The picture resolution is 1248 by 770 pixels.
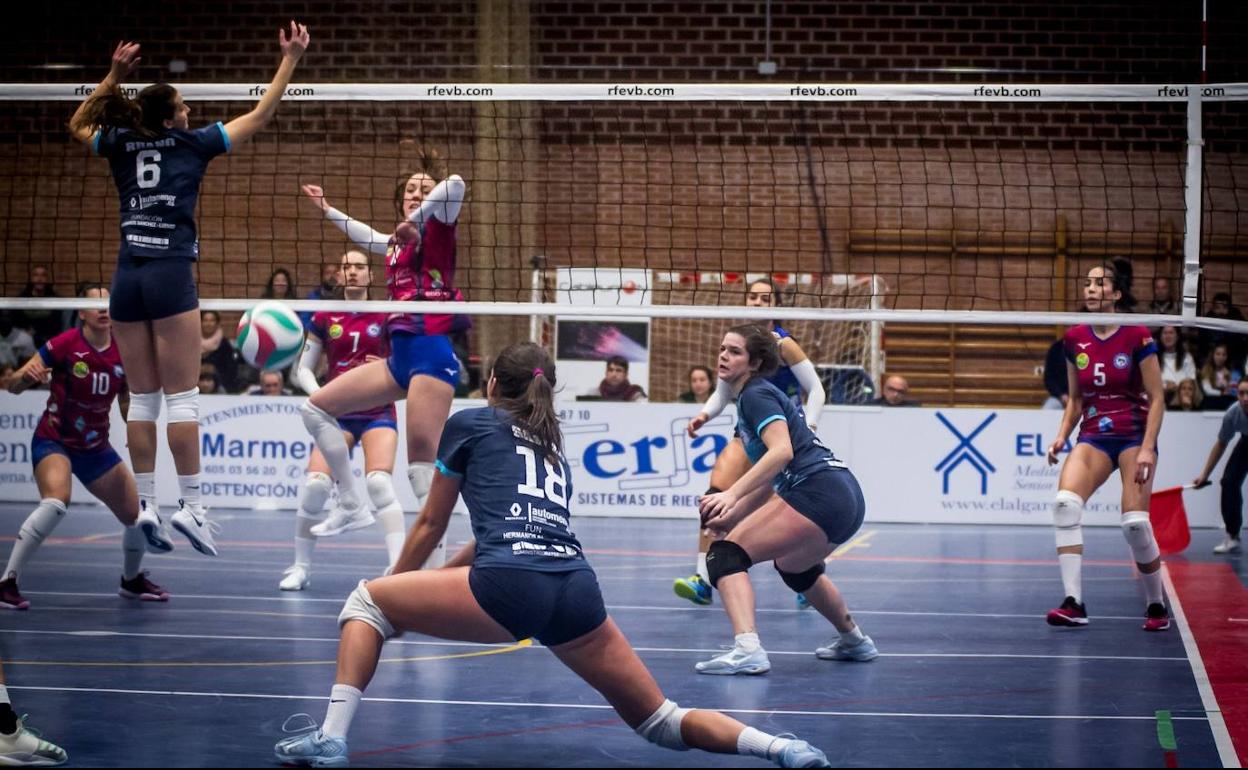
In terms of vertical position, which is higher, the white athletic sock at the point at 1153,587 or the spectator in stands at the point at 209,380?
the spectator in stands at the point at 209,380

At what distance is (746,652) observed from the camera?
618 cm

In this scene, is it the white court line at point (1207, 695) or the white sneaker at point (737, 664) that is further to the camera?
the white sneaker at point (737, 664)

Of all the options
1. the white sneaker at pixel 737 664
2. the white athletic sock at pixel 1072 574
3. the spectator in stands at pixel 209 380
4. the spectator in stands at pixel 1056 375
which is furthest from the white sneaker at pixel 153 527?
the spectator in stands at pixel 1056 375

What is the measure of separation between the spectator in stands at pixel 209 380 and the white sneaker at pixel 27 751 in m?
9.18

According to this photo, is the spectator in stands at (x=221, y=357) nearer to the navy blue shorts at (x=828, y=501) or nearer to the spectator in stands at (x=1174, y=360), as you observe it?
the navy blue shorts at (x=828, y=501)

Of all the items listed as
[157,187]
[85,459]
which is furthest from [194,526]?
[85,459]

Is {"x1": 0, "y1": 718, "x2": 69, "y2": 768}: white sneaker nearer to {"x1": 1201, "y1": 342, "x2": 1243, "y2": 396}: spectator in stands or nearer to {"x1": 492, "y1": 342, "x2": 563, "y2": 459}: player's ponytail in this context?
{"x1": 492, "y1": 342, "x2": 563, "y2": 459}: player's ponytail

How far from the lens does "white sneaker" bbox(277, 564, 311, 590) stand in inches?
333

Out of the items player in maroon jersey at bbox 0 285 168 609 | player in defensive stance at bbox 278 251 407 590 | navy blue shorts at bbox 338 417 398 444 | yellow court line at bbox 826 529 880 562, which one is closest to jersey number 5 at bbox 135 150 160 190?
player in maroon jersey at bbox 0 285 168 609

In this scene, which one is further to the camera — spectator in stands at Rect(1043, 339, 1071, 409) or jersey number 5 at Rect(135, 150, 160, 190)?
spectator in stands at Rect(1043, 339, 1071, 409)

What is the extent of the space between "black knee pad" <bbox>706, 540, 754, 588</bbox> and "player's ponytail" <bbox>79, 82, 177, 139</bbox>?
3.00m

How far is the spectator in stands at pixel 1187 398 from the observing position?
42.7 ft

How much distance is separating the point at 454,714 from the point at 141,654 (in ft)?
6.18

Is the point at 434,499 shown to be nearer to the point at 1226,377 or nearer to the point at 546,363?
the point at 546,363
